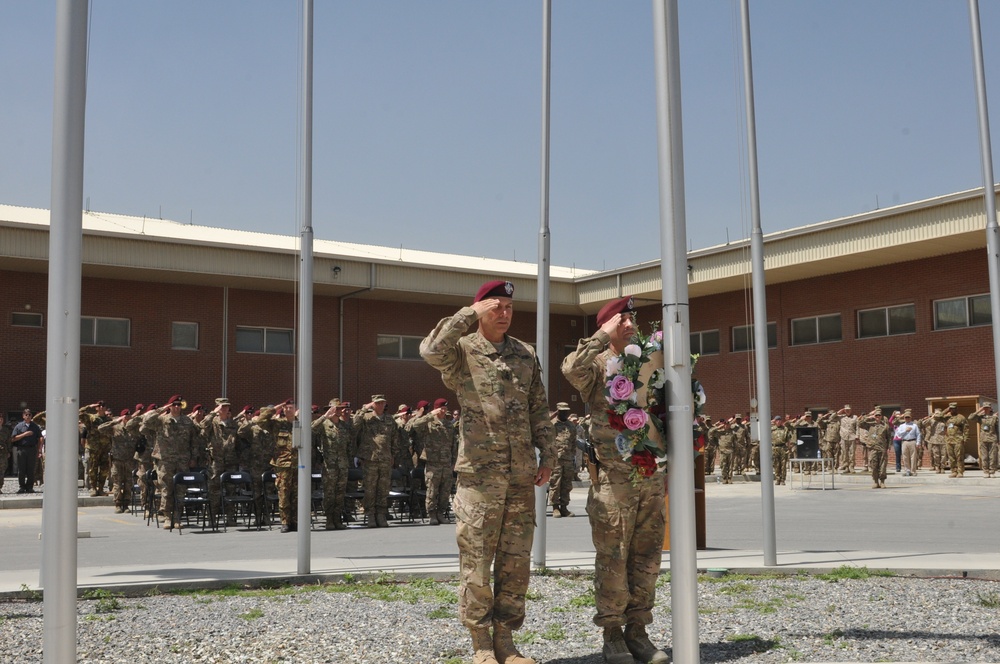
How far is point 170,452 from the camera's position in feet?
53.2

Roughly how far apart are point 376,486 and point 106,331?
65.3ft

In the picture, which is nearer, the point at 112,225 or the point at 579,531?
the point at 579,531

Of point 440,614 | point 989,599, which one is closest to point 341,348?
point 440,614

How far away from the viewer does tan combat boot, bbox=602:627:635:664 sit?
18.9 ft

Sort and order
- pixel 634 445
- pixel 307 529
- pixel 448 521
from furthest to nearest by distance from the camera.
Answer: pixel 448 521, pixel 307 529, pixel 634 445

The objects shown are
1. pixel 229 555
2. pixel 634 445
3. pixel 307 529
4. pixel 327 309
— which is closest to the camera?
pixel 634 445

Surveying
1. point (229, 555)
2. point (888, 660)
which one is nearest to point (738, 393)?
point (229, 555)

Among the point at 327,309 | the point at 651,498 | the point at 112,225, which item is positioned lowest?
the point at 651,498

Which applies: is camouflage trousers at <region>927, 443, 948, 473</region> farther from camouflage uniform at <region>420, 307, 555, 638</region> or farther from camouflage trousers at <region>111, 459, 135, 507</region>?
camouflage uniform at <region>420, 307, 555, 638</region>

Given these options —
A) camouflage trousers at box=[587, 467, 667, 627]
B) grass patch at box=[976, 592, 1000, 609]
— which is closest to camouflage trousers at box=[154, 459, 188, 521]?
camouflage trousers at box=[587, 467, 667, 627]

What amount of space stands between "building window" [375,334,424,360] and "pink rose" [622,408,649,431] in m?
33.8

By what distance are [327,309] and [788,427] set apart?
678 inches

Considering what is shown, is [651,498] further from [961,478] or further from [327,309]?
[327,309]

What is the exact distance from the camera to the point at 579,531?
1509cm
